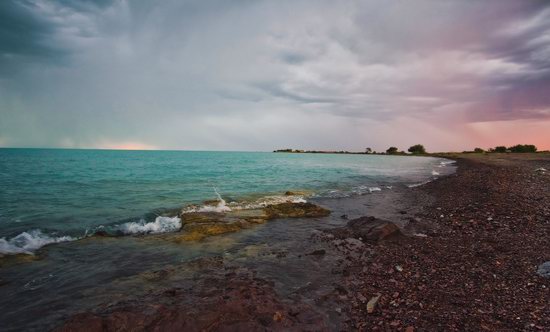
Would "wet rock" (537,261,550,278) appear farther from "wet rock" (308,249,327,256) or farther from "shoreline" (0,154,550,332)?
"wet rock" (308,249,327,256)

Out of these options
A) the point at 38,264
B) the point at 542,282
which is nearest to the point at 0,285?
the point at 38,264

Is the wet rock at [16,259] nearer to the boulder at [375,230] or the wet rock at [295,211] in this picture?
the wet rock at [295,211]

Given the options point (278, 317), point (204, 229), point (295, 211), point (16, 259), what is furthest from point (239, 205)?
point (278, 317)

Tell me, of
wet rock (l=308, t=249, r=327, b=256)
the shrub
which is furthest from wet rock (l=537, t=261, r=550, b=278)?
the shrub

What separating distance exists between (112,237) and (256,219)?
8065 mm

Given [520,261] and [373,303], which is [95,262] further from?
[520,261]

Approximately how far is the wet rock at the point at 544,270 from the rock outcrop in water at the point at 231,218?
12284 mm

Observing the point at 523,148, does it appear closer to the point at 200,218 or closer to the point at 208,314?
the point at 200,218

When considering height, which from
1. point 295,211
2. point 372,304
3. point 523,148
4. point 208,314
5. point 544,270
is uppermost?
point 523,148

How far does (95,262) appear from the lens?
11180mm

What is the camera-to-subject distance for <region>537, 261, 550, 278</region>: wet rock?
27.1ft

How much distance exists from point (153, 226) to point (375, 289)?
12865 millimetres

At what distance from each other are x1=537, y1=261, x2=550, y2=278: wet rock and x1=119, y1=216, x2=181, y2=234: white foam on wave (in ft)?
51.7

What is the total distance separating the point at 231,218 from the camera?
18.6m
